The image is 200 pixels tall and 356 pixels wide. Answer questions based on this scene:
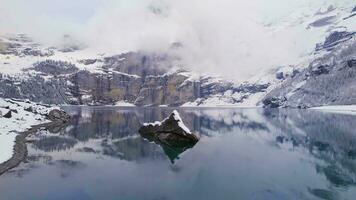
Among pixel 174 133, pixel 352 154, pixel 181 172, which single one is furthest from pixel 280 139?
pixel 181 172

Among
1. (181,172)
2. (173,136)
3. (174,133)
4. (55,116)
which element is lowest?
(181,172)

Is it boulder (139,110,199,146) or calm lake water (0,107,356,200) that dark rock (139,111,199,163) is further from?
calm lake water (0,107,356,200)

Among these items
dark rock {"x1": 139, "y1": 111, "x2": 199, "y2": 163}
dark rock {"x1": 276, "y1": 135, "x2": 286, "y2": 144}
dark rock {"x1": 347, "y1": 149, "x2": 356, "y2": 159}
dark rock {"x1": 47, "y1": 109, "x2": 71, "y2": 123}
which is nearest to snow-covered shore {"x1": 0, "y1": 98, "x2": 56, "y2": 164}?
dark rock {"x1": 47, "y1": 109, "x2": 71, "y2": 123}

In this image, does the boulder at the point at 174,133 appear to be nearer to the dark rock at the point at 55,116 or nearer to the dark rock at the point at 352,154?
the dark rock at the point at 352,154

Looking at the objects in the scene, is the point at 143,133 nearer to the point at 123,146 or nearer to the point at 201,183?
the point at 123,146

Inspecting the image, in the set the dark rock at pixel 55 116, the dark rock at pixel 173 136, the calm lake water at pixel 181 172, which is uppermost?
the dark rock at pixel 55 116

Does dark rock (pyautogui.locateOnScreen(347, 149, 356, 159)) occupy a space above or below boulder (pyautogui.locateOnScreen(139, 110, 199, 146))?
below

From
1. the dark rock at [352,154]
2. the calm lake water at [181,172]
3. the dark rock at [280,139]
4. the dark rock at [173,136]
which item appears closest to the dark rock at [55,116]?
the dark rock at [173,136]

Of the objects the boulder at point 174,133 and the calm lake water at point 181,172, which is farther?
the boulder at point 174,133

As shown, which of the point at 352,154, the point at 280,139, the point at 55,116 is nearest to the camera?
the point at 352,154

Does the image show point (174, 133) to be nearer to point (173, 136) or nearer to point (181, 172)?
point (173, 136)

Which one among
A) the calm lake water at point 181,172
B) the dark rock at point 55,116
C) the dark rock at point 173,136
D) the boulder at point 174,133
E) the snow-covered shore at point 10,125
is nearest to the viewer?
the calm lake water at point 181,172

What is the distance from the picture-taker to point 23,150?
61.5 m

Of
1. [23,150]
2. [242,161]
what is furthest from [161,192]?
[23,150]
